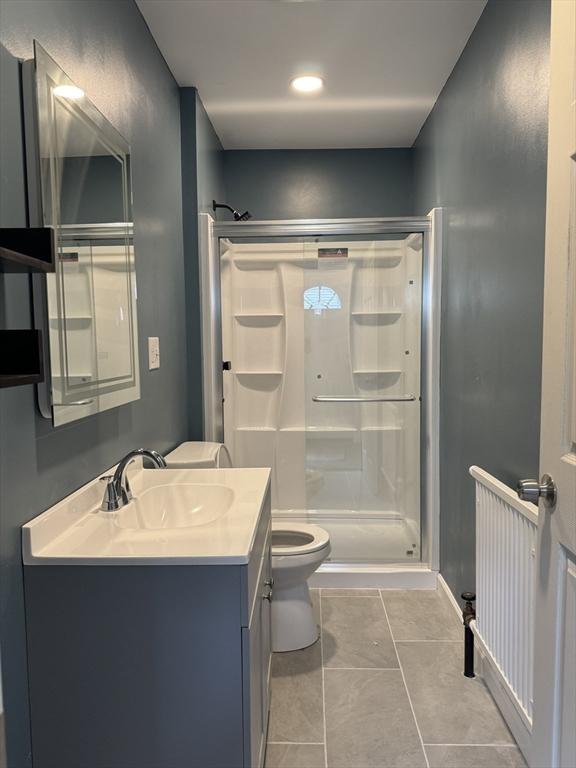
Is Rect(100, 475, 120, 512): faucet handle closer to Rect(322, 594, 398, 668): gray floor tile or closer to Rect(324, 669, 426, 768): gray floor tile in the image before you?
Rect(324, 669, 426, 768): gray floor tile

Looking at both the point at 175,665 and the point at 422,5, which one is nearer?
the point at 175,665

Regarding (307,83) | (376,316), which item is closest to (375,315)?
(376,316)

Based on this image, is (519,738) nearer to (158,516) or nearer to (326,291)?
(158,516)

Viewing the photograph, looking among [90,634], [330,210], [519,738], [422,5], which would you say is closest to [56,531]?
[90,634]

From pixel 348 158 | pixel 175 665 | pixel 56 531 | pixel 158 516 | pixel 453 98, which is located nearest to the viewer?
pixel 175 665

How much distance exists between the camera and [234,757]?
1.13 meters

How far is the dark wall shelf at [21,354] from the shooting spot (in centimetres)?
96

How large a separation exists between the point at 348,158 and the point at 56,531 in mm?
3066

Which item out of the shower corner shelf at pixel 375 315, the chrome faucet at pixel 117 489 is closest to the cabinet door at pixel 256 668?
the chrome faucet at pixel 117 489

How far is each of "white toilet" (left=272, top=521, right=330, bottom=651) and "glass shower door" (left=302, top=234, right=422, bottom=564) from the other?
723 millimetres

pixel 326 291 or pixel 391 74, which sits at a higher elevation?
pixel 391 74

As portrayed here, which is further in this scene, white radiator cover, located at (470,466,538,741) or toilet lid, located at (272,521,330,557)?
toilet lid, located at (272,521,330,557)

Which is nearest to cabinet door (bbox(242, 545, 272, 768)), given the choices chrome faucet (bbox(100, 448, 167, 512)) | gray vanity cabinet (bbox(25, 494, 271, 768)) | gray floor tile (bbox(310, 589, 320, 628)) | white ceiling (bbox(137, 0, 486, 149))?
gray vanity cabinet (bbox(25, 494, 271, 768))

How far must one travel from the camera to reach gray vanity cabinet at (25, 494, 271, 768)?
43.8 inches
